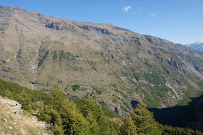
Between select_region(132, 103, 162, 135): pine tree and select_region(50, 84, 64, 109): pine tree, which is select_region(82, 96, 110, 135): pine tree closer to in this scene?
select_region(50, 84, 64, 109): pine tree

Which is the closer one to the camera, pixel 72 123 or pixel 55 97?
pixel 72 123

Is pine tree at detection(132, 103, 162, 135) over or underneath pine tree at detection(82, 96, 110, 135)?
over

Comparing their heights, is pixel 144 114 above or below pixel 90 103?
above

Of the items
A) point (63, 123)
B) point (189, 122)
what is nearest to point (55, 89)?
point (63, 123)

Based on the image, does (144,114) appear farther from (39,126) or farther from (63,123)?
(39,126)

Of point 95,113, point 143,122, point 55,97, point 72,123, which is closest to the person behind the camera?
point 72,123

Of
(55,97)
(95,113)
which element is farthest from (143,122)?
(55,97)

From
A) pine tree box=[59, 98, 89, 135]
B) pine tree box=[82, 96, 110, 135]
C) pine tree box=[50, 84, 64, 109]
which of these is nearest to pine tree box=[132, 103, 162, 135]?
pine tree box=[59, 98, 89, 135]

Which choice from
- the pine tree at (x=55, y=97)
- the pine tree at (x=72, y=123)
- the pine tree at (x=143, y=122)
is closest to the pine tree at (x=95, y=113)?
the pine tree at (x=55, y=97)

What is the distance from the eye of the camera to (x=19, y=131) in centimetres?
2381

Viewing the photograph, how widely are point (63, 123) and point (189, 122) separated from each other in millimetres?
180944

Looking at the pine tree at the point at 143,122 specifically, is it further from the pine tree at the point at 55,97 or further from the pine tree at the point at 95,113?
the pine tree at the point at 55,97

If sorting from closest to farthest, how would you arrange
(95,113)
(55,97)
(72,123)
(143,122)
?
(72,123), (143,122), (95,113), (55,97)

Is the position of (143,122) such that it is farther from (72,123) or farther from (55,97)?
(55,97)
